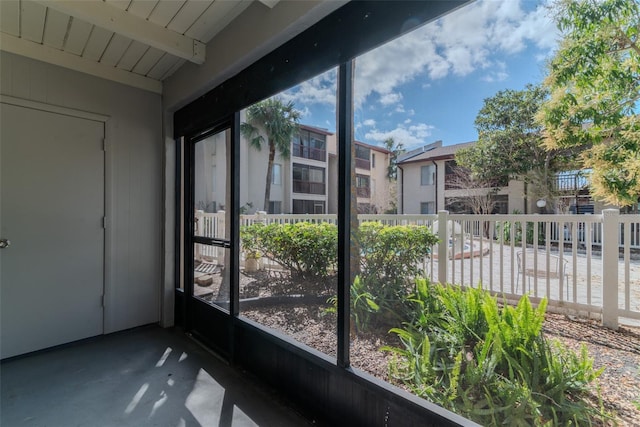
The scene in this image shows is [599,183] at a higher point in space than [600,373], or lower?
higher

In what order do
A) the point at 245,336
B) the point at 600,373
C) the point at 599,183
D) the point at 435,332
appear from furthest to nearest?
the point at 245,336 → the point at 435,332 → the point at 599,183 → the point at 600,373

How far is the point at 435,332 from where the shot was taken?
86.0 inches

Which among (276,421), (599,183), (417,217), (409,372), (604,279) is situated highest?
(599,183)

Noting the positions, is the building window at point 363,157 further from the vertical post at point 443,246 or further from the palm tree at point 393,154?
the vertical post at point 443,246

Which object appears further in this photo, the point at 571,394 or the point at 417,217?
the point at 417,217

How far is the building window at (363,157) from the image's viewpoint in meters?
2.86

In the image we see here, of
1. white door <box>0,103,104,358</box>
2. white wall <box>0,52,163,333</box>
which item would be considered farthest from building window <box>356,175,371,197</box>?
white door <box>0,103,104,358</box>

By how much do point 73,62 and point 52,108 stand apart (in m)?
0.47

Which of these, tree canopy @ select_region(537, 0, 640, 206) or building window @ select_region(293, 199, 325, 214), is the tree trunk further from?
tree canopy @ select_region(537, 0, 640, 206)

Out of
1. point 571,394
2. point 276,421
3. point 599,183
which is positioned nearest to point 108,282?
point 276,421

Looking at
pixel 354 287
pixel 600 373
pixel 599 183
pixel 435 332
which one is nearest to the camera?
pixel 600 373

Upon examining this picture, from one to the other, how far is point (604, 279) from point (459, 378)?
4.74ft

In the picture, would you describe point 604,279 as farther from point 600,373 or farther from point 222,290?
point 222,290

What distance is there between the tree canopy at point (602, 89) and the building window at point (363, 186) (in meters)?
1.50
